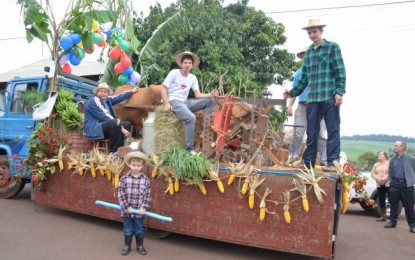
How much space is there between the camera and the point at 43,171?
6.84 m

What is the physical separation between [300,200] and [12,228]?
13.9 feet

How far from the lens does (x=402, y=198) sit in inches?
309

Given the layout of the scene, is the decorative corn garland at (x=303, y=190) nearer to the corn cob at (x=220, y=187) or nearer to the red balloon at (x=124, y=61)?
the corn cob at (x=220, y=187)

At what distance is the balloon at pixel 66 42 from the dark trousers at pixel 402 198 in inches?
264

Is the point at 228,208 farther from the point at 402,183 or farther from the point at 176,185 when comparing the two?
the point at 402,183

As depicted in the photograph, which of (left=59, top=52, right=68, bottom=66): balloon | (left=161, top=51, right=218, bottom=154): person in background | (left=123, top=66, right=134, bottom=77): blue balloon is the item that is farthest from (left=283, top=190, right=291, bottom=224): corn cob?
(left=123, top=66, right=134, bottom=77): blue balloon

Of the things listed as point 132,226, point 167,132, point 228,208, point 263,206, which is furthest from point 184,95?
point 263,206

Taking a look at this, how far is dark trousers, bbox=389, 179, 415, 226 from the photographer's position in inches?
305

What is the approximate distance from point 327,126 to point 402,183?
11.8 feet

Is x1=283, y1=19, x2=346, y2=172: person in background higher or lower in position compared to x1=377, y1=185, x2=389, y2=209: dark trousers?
higher

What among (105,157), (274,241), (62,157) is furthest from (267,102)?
(62,157)

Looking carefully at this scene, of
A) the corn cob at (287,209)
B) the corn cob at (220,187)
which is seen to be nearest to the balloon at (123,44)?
the corn cob at (220,187)

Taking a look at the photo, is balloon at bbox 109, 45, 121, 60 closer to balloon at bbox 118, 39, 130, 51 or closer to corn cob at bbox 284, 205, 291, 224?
balloon at bbox 118, 39, 130, 51

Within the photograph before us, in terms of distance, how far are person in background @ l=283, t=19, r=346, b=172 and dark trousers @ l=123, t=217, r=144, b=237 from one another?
2.16m
